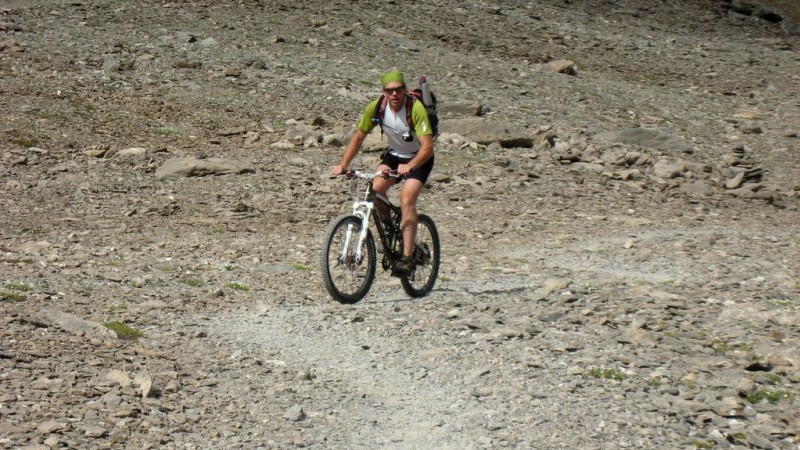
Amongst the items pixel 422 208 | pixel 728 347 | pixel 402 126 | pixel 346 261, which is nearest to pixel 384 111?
pixel 402 126

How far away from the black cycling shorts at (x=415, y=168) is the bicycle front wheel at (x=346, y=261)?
2.38 feet

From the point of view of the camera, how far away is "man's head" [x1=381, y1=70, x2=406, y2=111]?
11.2 meters

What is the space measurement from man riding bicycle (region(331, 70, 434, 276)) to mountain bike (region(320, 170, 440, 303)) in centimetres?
12

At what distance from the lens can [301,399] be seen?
→ 8.99 m

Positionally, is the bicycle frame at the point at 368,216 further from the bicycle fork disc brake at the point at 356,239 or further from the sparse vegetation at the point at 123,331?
the sparse vegetation at the point at 123,331

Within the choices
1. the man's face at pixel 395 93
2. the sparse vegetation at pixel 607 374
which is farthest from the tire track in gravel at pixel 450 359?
the man's face at pixel 395 93

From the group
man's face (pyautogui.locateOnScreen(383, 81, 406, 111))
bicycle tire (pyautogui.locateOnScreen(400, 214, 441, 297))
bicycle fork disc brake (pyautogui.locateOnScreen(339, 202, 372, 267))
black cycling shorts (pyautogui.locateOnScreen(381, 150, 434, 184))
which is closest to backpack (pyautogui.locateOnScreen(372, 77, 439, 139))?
man's face (pyautogui.locateOnScreen(383, 81, 406, 111))

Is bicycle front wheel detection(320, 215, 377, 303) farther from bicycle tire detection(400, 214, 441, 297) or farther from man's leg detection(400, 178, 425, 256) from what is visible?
bicycle tire detection(400, 214, 441, 297)

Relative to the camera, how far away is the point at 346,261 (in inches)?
457

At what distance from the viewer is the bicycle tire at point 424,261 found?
40.5 feet

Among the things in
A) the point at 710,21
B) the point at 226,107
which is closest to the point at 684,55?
the point at 710,21

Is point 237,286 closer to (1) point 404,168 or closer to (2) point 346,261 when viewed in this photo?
(2) point 346,261

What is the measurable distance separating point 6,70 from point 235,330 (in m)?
16.3

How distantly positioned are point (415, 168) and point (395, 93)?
0.83 m
